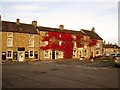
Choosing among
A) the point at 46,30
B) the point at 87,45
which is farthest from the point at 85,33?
the point at 46,30

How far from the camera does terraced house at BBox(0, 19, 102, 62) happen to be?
49188 mm

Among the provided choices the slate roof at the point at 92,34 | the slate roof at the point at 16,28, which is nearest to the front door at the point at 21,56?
the slate roof at the point at 16,28

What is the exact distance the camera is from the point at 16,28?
5197cm

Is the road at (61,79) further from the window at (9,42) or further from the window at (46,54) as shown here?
the window at (46,54)

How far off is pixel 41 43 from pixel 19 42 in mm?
6987

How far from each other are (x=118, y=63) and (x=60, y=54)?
33.6 metres

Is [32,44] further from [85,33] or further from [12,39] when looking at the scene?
[85,33]

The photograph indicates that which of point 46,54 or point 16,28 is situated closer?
point 16,28

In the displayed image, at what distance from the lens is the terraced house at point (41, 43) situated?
161ft

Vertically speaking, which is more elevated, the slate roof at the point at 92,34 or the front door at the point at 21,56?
the slate roof at the point at 92,34

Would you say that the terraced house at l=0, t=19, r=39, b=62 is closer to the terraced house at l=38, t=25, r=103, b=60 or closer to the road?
the terraced house at l=38, t=25, r=103, b=60

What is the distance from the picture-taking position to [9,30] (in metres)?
49.4

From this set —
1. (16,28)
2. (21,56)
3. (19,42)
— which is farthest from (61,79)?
(16,28)

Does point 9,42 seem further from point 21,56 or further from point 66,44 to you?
point 66,44
